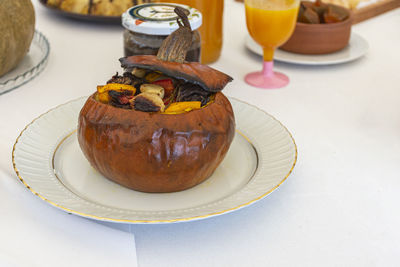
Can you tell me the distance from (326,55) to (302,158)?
0.45 meters

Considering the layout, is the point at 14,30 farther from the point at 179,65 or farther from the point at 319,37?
the point at 319,37

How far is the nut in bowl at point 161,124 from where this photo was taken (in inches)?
23.3

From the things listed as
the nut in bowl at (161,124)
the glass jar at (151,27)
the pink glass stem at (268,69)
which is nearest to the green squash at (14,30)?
the glass jar at (151,27)

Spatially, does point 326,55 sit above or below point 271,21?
below

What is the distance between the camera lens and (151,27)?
83cm

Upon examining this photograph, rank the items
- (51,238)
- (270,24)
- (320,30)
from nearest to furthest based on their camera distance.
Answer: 1. (51,238)
2. (270,24)
3. (320,30)

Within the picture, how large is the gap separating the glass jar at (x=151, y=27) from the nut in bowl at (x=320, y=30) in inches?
11.8

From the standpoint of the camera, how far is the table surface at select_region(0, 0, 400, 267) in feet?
1.92

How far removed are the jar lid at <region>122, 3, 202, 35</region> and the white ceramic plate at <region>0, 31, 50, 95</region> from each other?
0.24 meters

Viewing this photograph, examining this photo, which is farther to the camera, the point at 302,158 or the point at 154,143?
the point at 302,158

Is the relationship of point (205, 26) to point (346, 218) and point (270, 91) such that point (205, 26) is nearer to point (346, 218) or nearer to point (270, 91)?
point (270, 91)

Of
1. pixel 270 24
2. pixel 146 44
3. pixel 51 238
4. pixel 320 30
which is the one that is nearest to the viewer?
pixel 51 238

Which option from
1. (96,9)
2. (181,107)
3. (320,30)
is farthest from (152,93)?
(96,9)

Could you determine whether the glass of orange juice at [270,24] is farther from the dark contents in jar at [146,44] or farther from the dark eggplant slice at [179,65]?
the dark eggplant slice at [179,65]
